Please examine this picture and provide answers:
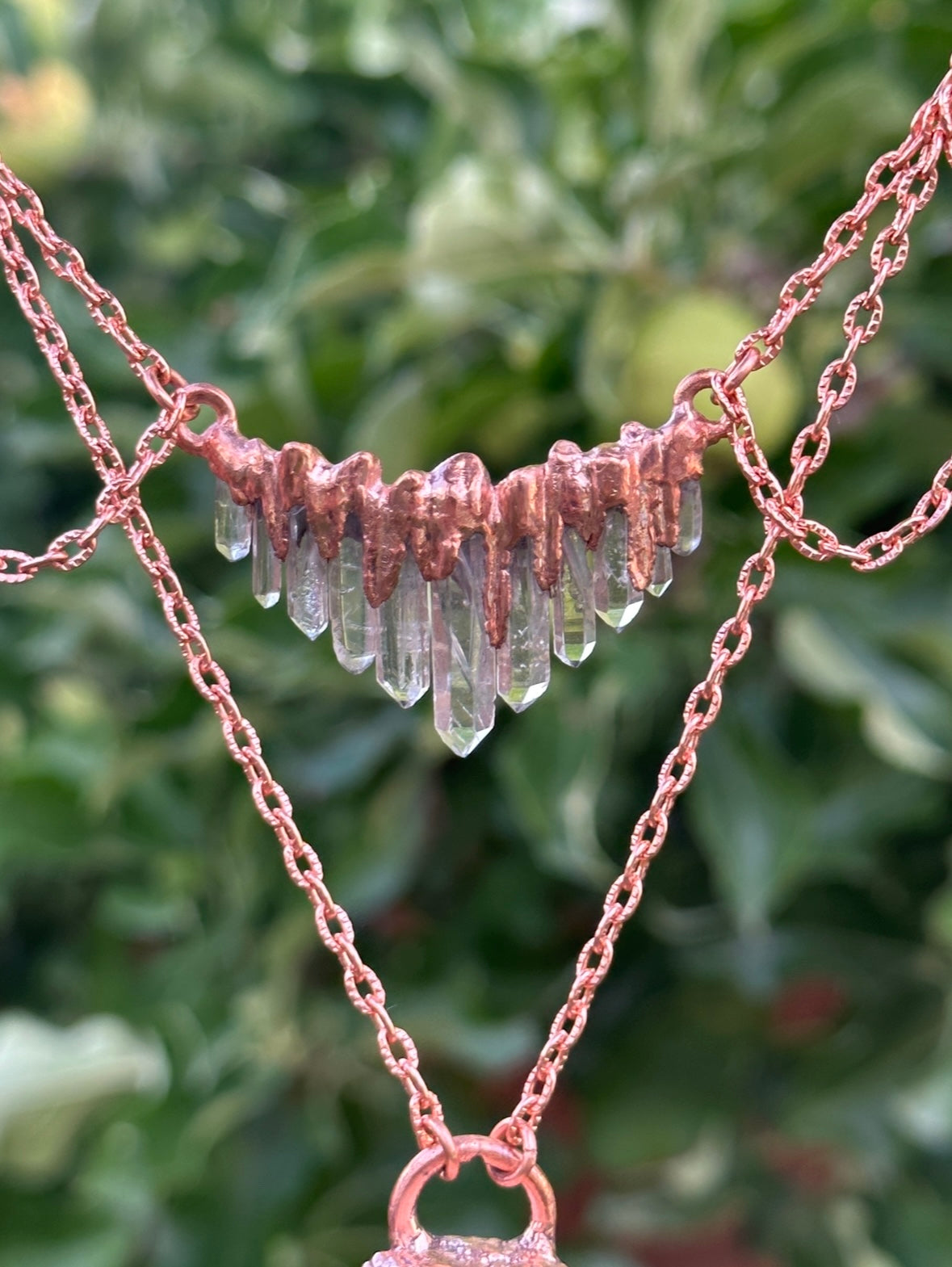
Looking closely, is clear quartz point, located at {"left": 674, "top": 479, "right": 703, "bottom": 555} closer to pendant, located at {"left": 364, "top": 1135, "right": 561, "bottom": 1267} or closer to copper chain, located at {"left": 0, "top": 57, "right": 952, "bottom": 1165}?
copper chain, located at {"left": 0, "top": 57, "right": 952, "bottom": 1165}

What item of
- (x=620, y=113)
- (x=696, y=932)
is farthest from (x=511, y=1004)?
(x=620, y=113)

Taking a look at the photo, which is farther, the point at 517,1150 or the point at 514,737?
the point at 514,737

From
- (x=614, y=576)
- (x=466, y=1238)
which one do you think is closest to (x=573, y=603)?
(x=614, y=576)

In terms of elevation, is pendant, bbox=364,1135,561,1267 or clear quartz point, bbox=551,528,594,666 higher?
clear quartz point, bbox=551,528,594,666

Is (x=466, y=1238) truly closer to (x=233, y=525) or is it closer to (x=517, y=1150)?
(x=517, y=1150)

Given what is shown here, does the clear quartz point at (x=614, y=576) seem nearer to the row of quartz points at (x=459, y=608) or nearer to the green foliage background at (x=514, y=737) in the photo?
the row of quartz points at (x=459, y=608)

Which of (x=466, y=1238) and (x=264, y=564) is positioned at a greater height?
(x=264, y=564)

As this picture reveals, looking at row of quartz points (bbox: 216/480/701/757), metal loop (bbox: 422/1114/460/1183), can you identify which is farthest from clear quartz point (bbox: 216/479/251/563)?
metal loop (bbox: 422/1114/460/1183)
